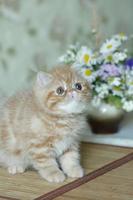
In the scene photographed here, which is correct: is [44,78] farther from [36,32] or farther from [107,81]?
[36,32]

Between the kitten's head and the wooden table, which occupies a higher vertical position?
the kitten's head

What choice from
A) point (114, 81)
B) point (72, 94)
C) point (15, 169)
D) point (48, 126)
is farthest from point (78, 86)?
point (114, 81)

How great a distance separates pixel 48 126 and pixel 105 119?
1.95 feet

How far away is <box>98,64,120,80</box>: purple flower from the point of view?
2.36m

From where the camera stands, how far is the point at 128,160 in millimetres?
2100

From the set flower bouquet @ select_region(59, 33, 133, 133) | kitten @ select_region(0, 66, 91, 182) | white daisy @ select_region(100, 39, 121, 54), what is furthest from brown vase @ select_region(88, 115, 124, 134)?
kitten @ select_region(0, 66, 91, 182)

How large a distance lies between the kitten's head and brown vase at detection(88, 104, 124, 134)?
51cm

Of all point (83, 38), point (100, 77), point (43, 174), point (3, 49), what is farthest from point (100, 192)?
point (83, 38)

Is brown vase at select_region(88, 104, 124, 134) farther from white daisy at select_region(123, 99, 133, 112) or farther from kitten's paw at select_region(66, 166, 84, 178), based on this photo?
kitten's paw at select_region(66, 166, 84, 178)

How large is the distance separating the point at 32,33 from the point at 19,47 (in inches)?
4.1

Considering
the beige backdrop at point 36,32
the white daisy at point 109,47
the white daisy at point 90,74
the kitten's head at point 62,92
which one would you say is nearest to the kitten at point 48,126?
the kitten's head at point 62,92

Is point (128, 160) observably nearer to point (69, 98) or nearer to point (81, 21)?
point (69, 98)

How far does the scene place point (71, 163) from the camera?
76.9 inches

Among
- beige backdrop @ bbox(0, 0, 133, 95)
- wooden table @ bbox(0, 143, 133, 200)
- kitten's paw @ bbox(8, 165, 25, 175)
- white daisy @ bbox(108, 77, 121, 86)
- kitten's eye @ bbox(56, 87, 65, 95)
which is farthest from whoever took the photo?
beige backdrop @ bbox(0, 0, 133, 95)
